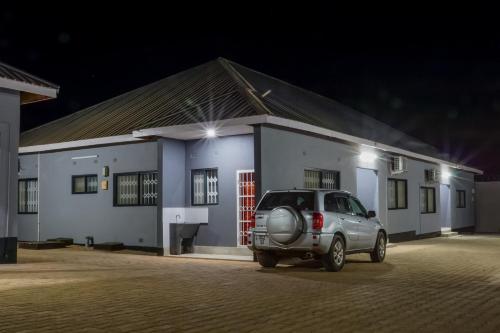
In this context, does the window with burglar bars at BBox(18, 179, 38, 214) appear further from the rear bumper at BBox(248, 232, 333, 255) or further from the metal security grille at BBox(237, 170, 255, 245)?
the rear bumper at BBox(248, 232, 333, 255)

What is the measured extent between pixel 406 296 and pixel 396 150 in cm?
1259

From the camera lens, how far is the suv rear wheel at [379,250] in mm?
14047

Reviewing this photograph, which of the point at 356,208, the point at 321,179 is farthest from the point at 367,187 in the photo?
the point at 356,208

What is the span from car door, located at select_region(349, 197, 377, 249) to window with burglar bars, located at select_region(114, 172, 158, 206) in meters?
5.84

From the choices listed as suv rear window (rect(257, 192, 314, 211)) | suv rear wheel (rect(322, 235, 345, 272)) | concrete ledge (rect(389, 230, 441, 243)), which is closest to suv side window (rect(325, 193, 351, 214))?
suv rear window (rect(257, 192, 314, 211))

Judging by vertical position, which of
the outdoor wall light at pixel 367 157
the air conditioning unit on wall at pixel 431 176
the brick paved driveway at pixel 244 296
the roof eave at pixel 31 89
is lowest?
the brick paved driveway at pixel 244 296

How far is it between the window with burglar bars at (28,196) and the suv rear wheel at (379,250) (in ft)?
38.4

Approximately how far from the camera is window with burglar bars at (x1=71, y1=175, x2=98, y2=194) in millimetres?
18453

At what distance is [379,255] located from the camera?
14133mm

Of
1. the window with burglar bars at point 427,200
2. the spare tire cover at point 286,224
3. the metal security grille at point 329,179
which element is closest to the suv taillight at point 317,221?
the spare tire cover at point 286,224

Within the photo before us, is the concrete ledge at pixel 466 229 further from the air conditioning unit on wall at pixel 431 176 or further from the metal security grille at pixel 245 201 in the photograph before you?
the metal security grille at pixel 245 201

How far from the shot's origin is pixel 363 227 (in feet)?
44.1

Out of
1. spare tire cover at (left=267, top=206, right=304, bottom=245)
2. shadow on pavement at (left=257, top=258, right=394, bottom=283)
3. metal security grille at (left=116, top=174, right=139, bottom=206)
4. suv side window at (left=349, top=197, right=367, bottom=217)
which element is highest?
metal security grille at (left=116, top=174, right=139, bottom=206)

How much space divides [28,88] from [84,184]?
574 cm
